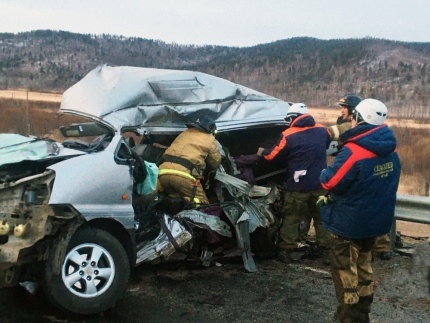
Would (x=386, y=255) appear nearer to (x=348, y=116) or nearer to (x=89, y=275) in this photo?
(x=348, y=116)

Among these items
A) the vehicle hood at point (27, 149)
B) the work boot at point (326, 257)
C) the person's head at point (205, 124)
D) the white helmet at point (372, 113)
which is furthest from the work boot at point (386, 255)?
the vehicle hood at point (27, 149)

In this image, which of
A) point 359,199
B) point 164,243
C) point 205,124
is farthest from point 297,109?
point 359,199

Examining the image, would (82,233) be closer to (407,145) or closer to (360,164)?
(360,164)

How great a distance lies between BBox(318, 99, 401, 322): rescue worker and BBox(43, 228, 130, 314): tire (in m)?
1.79

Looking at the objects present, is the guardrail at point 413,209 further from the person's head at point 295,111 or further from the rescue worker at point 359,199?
the rescue worker at point 359,199

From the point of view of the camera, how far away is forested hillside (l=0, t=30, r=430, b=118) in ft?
333

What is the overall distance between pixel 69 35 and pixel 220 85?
466ft

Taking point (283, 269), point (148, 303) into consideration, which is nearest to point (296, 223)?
point (283, 269)

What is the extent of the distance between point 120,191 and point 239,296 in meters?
1.57

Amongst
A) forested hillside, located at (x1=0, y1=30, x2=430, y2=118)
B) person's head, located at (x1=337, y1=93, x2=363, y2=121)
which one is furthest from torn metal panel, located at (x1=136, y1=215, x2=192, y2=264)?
forested hillside, located at (x1=0, y1=30, x2=430, y2=118)

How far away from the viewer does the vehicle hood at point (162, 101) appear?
19.6 ft

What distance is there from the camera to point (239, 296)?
5.59m

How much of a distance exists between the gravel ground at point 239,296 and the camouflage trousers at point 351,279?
0.43 metres

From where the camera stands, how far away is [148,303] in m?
5.30
